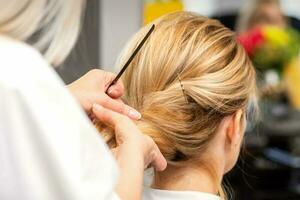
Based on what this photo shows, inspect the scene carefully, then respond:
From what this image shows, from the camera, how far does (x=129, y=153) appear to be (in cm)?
101

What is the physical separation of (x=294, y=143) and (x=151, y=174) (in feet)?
5.84

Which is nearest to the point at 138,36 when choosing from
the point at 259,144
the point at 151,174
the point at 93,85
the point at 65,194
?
the point at 93,85

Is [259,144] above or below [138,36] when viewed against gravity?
below

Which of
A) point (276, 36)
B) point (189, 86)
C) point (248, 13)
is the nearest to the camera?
point (189, 86)

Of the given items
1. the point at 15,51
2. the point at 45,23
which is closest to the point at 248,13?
the point at 45,23

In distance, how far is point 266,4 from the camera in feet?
10.2

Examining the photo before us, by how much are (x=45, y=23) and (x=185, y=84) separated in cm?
37

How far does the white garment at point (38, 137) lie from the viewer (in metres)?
0.79

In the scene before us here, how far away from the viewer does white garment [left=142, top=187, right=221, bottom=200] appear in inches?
51.1

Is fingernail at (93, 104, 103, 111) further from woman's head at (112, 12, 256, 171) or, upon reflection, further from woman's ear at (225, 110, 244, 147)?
woman's ear at (225, 110, 244, 147)

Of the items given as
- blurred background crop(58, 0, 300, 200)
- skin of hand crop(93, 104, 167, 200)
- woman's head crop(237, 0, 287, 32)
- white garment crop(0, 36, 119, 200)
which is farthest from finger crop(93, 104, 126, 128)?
woman's head crop(237, 0, 287, 32)

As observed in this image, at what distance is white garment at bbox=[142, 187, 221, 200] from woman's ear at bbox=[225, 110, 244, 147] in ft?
0.44

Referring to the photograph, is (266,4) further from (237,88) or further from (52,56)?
(52,56)

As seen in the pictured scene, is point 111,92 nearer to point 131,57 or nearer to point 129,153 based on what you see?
point 131,57
